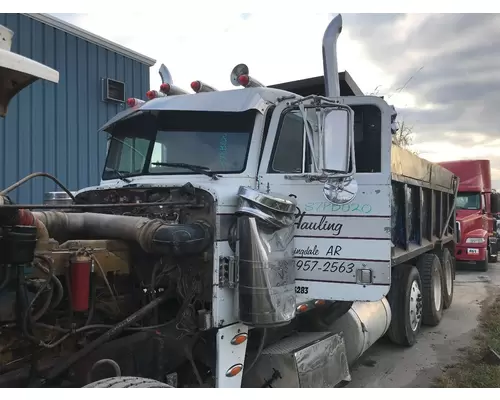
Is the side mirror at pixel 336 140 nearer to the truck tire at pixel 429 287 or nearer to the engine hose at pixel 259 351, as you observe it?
the engine hose at pixel 259 351

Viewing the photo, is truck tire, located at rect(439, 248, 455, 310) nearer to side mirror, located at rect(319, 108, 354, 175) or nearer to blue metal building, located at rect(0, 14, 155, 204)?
Answer: side mirror, located at rect(319, 108, 354, 175)

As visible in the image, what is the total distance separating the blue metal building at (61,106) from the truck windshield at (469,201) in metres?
10.1

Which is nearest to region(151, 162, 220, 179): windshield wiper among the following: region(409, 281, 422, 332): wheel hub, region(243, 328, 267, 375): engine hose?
region(243, 328, 267, 375): engine hose

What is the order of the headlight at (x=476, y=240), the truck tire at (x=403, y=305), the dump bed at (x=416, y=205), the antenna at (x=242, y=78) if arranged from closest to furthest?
the antenna at (x=242, y=78), the dump bed at (x=416, y=205), the truck tire at (x=403, y=305), the headlight at (x=476, y=240)

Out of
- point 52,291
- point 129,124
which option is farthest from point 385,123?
point 52,291

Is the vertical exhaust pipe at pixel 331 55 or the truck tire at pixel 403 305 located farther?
the truck tire at pixel 403 305

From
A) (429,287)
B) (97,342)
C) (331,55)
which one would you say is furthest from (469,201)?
(97,342)

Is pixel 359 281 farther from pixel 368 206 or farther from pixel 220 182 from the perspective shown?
pixel 220 182

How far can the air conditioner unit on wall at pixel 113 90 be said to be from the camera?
9195mm

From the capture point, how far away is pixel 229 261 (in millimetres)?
3414

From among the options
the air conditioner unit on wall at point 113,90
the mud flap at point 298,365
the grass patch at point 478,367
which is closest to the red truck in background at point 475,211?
the grass patch at point 478,367

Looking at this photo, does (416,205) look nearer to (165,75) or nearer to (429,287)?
(429,287)

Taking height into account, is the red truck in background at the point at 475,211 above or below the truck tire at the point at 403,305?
above

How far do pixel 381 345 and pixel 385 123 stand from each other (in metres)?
3.67
